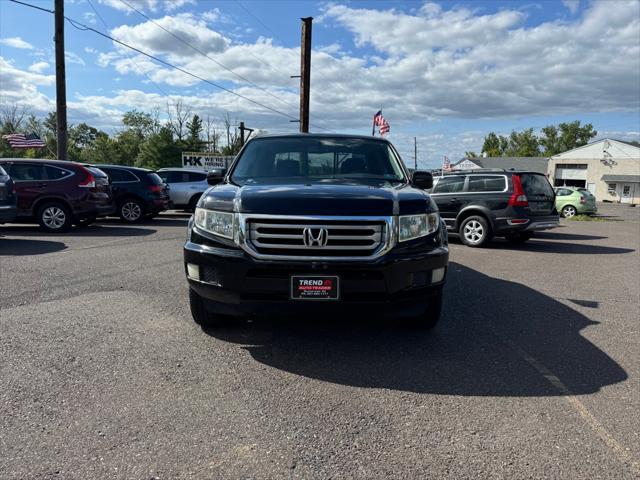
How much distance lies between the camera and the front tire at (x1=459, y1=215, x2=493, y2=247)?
10734 millimetres

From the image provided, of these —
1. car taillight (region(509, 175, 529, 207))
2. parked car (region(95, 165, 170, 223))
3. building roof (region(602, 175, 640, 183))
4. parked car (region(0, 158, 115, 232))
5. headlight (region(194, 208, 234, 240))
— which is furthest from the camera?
building roof (region(602, 175, 640, 183))

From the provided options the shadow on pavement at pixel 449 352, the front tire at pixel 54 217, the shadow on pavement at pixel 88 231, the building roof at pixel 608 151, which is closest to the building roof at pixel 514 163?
the building roof at pixel 608 151

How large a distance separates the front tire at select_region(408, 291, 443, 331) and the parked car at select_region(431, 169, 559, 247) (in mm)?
6964

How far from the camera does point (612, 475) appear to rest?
2.35 m

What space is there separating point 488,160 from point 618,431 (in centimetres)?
7827

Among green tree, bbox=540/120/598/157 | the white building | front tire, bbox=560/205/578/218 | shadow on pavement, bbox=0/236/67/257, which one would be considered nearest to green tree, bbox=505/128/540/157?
green tree, bbox=540/120/598/157

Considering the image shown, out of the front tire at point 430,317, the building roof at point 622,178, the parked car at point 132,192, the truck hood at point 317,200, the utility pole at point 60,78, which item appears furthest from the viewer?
the building roof at point 622,178

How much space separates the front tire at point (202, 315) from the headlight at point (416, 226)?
177 centimetres

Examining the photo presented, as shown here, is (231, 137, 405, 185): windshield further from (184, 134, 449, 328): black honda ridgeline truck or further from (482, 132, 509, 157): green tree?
(482, 132, 509, 157): green tree

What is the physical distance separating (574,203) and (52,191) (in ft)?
68.5

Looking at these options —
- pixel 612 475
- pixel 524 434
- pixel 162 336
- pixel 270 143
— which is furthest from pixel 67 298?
pixel 612 475

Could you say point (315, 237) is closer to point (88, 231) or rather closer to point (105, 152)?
point (88, 231)

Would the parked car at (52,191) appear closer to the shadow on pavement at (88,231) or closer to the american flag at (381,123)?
the shadow on pavement at (88,231)

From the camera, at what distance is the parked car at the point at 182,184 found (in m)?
16.7
